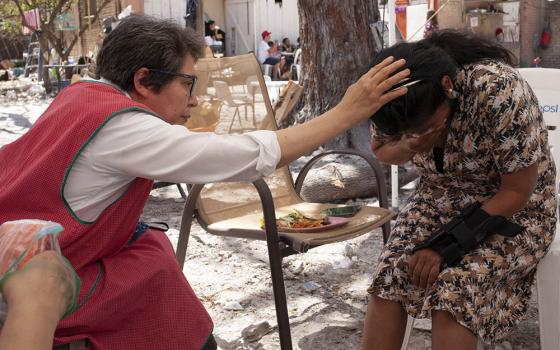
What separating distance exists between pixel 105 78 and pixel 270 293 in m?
2.07

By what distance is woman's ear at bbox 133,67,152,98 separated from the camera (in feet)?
6.84

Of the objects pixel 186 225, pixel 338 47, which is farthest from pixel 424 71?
pixel 338 47

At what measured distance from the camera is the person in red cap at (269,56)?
19477mm

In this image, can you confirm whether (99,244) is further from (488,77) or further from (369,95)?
(488,77)

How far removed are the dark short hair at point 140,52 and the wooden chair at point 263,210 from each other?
1007 millimetres

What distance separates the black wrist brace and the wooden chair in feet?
2.48

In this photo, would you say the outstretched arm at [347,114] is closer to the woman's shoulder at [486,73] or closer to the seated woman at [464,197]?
the seated woman at [464,197]

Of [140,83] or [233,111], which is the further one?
[233,111]

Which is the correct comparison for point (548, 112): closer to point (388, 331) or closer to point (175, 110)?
point (388, 331)

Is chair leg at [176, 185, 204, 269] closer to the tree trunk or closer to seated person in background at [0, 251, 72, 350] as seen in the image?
seated person in background at [0, 251, 72, 350]

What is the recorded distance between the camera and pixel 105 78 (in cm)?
212

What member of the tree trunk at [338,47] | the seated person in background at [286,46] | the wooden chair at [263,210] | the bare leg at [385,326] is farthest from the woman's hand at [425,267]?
the seated person in background at [286,46]

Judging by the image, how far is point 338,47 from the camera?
666 centimetres

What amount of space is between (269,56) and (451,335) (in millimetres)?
19105
